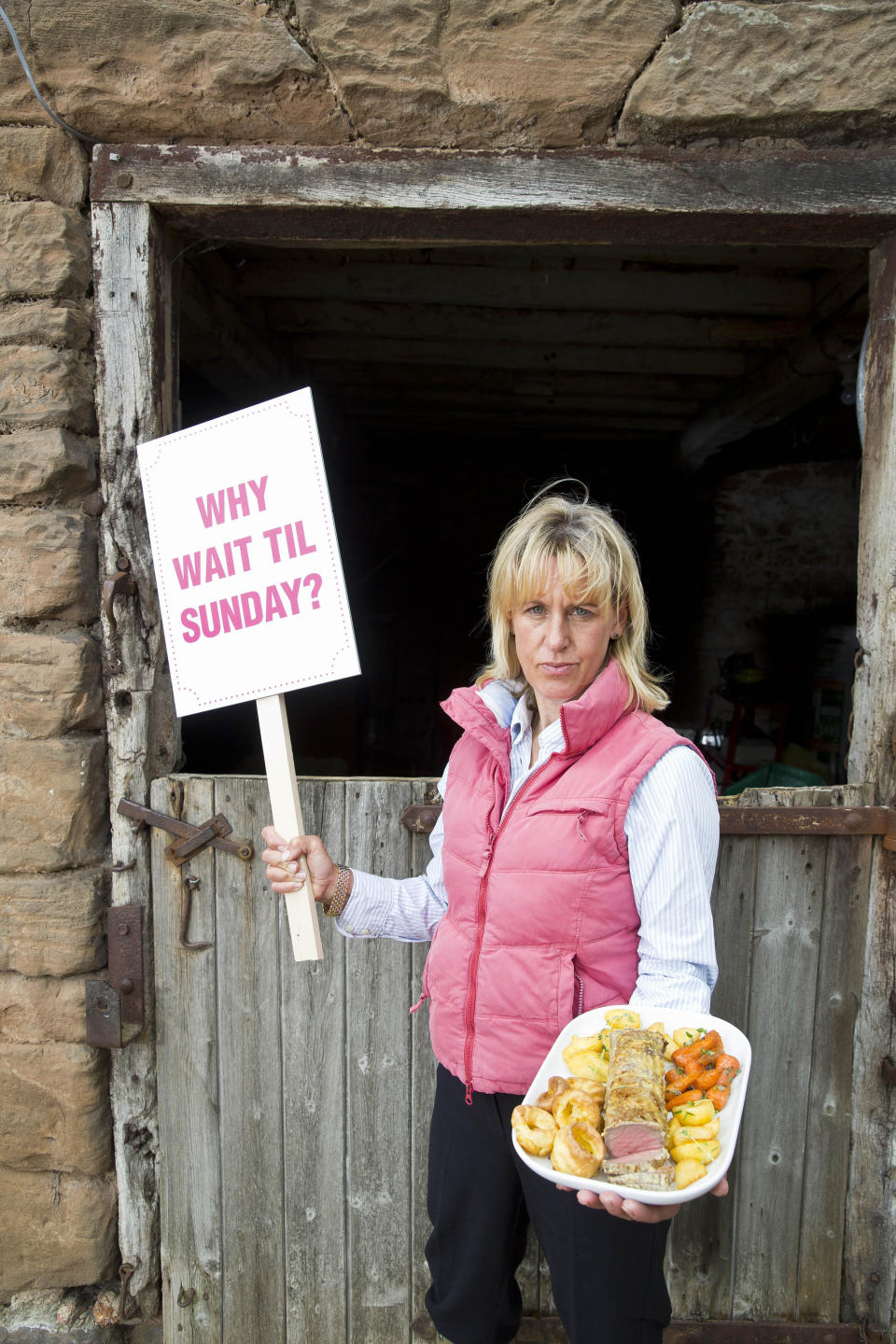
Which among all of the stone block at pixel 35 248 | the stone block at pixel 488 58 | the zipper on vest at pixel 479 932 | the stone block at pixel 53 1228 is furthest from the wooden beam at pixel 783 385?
the stone block at pixel 53 1228

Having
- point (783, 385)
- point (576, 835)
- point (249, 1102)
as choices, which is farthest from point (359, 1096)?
point (783, 385)

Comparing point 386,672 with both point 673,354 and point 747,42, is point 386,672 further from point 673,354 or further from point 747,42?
point 747,42

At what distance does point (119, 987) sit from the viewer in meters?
2.06

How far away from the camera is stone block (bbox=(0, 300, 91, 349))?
1.94m

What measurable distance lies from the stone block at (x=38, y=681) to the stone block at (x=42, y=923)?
364 mm

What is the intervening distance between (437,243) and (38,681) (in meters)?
1.44

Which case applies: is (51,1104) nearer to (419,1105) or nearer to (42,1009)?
(42,1009)

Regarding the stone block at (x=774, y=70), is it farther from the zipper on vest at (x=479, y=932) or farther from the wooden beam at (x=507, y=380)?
the wooden beam at (x=507, y=380)

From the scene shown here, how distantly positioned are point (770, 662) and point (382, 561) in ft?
10.0

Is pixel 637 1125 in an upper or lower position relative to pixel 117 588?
lower

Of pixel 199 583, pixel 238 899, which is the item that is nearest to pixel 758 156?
pixel 199 583

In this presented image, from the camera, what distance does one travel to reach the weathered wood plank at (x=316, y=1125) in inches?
84.1

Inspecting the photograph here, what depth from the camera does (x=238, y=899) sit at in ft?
6.98

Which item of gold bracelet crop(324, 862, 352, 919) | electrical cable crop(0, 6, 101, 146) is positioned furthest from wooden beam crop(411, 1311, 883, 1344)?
electrical cable crop(0, 6, 101, 146)
